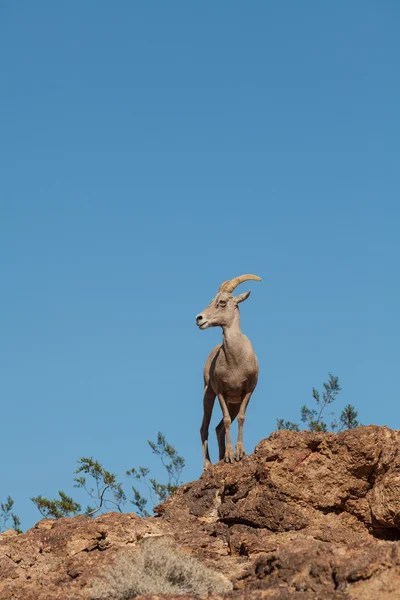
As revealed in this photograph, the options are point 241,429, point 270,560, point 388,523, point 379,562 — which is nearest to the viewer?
point 379,562

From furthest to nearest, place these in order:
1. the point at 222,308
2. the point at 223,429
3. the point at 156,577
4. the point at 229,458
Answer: the point at 223,429, the point at 222,308, the point at 229,458, the point at 156,577

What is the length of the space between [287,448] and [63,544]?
3036 mm

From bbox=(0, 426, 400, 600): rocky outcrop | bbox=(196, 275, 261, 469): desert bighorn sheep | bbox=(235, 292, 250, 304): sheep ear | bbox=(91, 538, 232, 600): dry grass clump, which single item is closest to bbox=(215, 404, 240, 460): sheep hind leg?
bbox=(196, 275, 261, 469): desert bighorn sheep

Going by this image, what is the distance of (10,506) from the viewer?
867 inches

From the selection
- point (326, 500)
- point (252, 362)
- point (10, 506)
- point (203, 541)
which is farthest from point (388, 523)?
point (10, 506)

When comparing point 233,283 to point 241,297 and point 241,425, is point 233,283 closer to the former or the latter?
point 241,297

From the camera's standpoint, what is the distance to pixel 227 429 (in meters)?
15.0

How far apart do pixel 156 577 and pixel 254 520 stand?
2520 millimetres

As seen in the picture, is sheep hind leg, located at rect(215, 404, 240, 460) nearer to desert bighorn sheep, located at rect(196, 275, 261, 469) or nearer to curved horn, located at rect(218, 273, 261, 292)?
desert bighorn sheep, located at rect(196, 275, 261, 469)

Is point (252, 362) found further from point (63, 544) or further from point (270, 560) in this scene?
point (270, 560)

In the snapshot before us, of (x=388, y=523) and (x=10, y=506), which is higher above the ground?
(x=10, y=506)

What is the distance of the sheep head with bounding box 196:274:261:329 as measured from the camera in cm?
1530

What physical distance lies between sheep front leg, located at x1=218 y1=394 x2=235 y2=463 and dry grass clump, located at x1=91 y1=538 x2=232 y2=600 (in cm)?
401

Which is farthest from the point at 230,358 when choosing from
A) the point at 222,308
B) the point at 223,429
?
the point at 223,429
